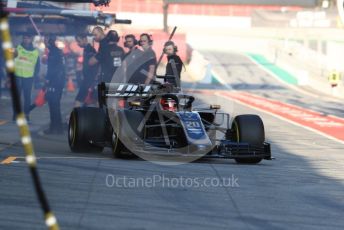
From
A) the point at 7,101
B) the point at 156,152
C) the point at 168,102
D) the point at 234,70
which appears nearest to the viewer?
the point at 156,152

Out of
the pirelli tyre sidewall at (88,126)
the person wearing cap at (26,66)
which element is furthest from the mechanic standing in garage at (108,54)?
the pirelli tyre sidewall at (88,126)

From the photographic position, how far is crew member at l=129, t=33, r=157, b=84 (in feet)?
52.3

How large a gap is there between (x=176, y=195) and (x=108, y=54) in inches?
388

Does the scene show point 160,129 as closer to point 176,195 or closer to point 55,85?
point 176,195

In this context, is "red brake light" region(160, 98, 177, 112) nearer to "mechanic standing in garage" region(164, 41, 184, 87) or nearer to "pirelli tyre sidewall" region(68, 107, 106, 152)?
"pirelli tyre sidewall" region(68, 107, 106, 152)

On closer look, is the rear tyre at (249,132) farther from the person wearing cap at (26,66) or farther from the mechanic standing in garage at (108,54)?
the person wearing cap at (26,66)

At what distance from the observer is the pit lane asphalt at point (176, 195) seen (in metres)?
7.28

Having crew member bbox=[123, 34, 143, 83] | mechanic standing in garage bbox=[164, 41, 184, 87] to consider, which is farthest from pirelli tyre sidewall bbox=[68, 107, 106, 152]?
crew member bbox=[123, 34, 143, 83]

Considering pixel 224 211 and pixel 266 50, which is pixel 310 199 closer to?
pixel 224 211

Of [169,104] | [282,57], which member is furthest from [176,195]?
[282,57]

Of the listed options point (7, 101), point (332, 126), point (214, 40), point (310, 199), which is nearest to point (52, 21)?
point (7, 101)

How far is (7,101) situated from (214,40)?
2020 inches

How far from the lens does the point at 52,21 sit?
2673 centimetres

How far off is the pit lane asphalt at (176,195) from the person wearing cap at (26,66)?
5609 mm
